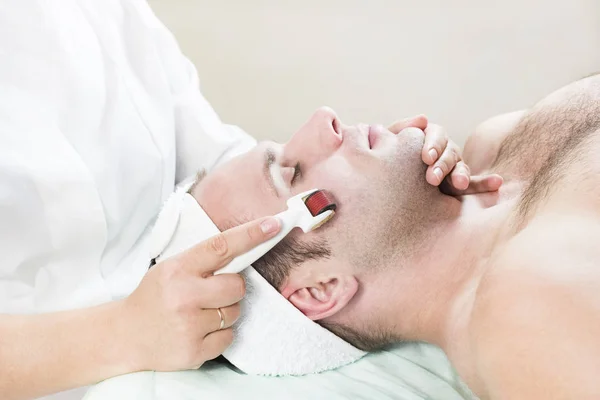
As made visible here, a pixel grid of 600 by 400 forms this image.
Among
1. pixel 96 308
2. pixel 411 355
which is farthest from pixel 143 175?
pixel 411 355

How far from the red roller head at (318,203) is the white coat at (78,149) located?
0.48m

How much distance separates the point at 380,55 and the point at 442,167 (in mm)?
882

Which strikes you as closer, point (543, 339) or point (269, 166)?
point (543, 339)

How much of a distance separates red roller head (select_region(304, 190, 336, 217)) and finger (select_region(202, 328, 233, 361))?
0.25 metres

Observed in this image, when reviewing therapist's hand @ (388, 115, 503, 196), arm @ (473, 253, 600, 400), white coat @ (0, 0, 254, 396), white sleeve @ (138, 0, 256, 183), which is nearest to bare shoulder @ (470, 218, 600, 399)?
arm @ (473, 253, 600, 400)

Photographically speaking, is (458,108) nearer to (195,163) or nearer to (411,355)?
(195,163)

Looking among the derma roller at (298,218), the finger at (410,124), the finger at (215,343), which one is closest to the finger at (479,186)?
the finger at (410,124)

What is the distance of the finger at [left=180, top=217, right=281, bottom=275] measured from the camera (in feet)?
3.25

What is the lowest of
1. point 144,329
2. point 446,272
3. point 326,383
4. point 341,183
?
point 326,383

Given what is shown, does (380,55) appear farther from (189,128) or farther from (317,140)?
(317,140)

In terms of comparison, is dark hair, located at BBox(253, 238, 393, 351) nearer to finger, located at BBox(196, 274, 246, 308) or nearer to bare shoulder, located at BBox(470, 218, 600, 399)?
finger, located at BBox(196, 274, 246, 308)

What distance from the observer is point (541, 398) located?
74 centimetres

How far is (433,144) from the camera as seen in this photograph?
1172 mm

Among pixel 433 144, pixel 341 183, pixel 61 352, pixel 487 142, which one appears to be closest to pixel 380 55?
pixel 487 142
